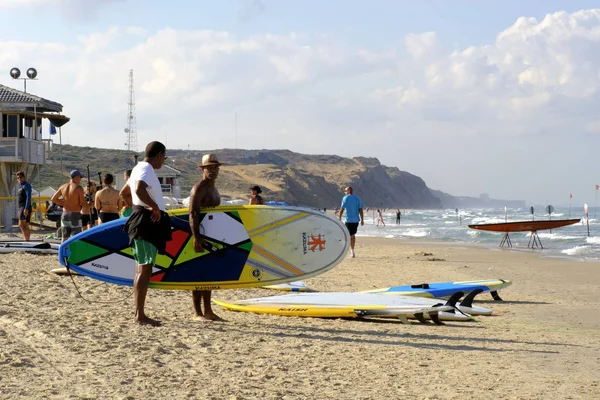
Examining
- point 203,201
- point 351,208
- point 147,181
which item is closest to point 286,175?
point 351,208

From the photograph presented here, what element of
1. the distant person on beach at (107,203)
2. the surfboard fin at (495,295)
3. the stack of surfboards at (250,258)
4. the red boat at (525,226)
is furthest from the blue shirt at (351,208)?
the red boat at (525,226)

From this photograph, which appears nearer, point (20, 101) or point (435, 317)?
point (435, 317)

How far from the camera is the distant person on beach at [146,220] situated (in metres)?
6.25

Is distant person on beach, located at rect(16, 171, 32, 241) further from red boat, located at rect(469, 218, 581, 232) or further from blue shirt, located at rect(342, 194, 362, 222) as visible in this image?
red boat, located at rect(469, 218, 581, 232)

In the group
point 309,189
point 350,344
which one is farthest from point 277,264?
point 309,189

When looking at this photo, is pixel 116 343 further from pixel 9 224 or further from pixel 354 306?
pixel 9 224

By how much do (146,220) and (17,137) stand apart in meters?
21.4

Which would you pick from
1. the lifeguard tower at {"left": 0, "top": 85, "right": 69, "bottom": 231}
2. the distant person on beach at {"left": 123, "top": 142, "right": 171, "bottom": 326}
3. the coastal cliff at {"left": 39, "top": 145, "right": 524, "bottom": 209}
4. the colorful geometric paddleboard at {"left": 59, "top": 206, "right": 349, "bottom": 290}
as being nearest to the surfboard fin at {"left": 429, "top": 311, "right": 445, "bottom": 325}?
the colorful geometric paddleboard at {"left": 59, "top": 206, "right": 349, "bottom": 290}

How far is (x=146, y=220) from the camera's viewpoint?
6297 mm

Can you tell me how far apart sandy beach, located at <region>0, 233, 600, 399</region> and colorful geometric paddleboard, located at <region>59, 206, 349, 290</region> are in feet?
1.21

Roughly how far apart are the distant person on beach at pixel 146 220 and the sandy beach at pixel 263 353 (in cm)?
41

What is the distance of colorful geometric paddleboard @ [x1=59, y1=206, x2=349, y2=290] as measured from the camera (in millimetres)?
7398

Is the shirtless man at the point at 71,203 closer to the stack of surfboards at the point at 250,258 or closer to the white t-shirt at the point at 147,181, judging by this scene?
the stack of surfboards at the point at 250,258

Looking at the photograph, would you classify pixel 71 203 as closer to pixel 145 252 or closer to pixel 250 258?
pixel 250 258
